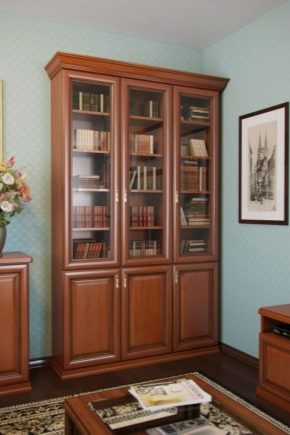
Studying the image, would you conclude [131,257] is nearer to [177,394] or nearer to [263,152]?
[263,152]

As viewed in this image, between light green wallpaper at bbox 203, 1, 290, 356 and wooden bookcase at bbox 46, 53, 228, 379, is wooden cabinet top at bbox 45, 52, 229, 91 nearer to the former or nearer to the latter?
wooden bookcase at bbox 46, 53, 228, 379

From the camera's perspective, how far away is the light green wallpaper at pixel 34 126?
347 cm

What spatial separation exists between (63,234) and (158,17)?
74.9 inches

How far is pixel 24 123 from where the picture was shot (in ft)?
11.6

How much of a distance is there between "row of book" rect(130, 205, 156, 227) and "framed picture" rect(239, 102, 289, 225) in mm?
759

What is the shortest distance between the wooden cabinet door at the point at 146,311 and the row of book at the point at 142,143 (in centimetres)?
97

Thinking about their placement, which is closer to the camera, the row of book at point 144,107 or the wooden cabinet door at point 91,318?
the wooden cabinet door at point 91,318

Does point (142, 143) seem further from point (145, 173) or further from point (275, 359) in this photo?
point (275, 359)

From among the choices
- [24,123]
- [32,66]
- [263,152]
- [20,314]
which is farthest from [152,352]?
[32,66]

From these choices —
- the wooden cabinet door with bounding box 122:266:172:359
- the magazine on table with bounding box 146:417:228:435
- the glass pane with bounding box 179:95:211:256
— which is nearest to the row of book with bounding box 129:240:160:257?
the wooden cabinet door with bounding box 122:266:172:359

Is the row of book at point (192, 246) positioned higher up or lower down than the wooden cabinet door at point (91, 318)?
higher up

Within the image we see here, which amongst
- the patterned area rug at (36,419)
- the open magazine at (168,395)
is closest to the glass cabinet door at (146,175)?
the patterned area rug at (36,419)

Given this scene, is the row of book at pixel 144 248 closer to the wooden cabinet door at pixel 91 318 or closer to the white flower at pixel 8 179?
the wooden cabinet door at pixel 91 318

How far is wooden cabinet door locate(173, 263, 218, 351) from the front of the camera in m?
3.75
